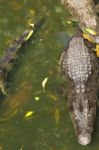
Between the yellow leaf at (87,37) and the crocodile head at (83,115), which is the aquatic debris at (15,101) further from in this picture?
the yellow leaf at (87,37)

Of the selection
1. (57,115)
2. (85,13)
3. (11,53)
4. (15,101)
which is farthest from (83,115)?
(85,13)

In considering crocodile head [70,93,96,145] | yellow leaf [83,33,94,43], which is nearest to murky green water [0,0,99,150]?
crocodile head [70,93,96,145]

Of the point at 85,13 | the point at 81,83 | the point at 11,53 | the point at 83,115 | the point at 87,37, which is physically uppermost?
the point at 11,53

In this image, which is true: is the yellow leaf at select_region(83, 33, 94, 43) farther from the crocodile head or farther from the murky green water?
the crocodile head

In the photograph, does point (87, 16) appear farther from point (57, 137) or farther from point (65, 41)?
point (57, 137)

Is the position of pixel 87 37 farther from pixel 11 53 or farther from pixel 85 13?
pixel 11 53

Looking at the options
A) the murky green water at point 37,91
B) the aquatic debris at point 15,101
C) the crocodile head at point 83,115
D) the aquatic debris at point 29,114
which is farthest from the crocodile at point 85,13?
the aquatic debris at point 29,114
